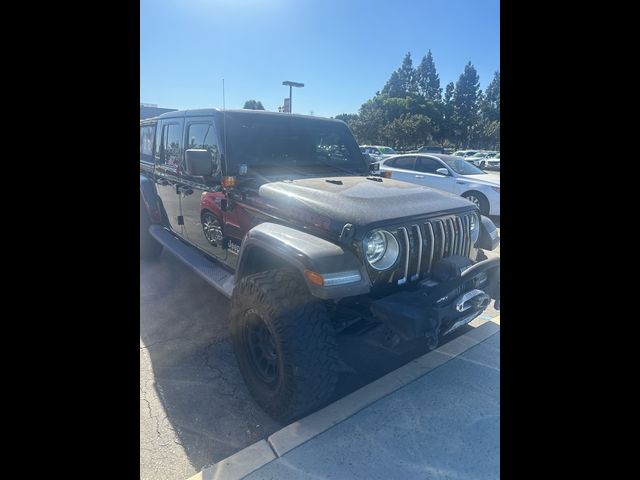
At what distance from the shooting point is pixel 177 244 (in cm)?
460

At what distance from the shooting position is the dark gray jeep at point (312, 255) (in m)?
2.26

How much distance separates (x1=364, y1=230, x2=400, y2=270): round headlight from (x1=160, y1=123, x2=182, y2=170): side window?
9.18 ft

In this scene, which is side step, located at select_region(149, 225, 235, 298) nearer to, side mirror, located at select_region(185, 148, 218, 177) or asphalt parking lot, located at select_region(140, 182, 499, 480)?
asphalt parking lot, located at select_region(140, 182, 499, 480)

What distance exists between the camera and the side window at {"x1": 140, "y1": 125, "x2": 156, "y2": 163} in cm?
521

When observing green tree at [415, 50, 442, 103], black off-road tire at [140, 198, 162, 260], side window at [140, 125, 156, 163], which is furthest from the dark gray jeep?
green tree at [415, 50, 442, 103]

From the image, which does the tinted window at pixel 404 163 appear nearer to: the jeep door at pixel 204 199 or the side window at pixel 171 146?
the side window at pixel 171 146

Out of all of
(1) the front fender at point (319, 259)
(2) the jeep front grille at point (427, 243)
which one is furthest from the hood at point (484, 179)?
(1) the front fender at point (319, 259)

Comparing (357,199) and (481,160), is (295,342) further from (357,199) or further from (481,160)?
(481,160)

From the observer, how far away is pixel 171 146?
454 cm
